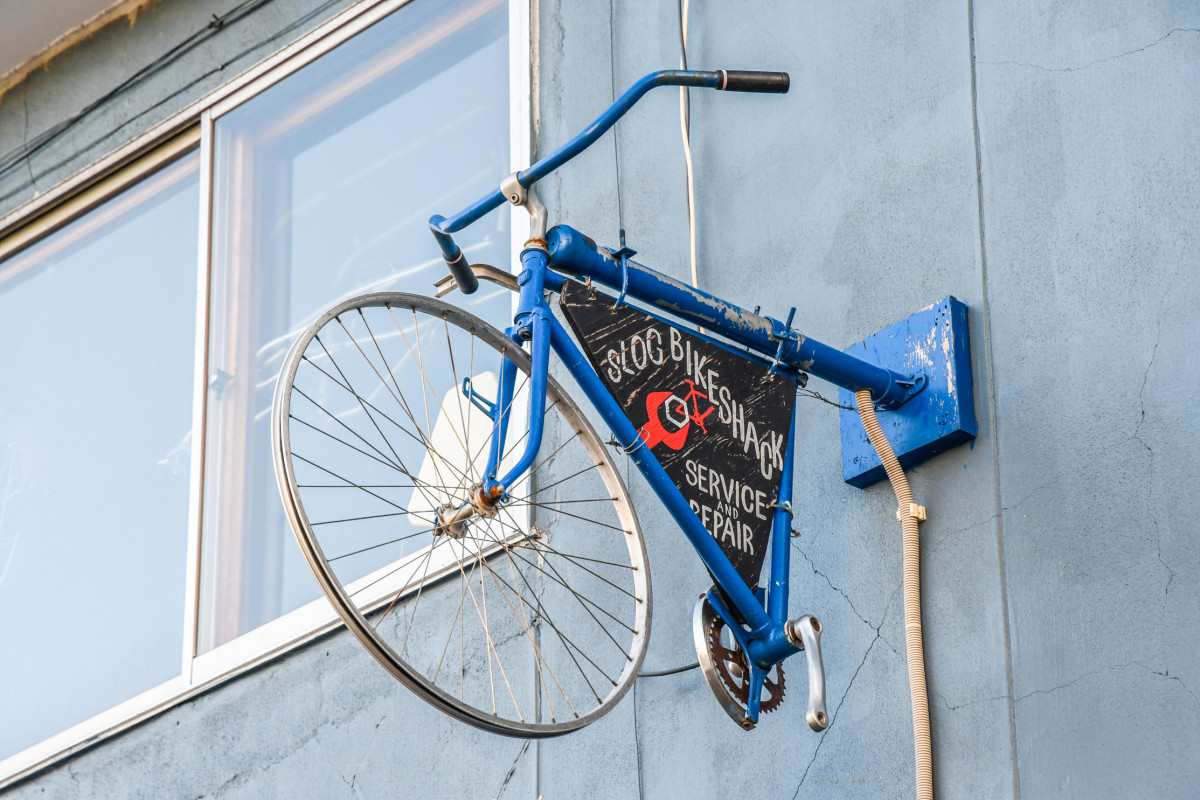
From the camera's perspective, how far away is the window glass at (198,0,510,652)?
407 centimetres

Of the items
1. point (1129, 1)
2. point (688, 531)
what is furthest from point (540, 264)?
point (1129, 1)

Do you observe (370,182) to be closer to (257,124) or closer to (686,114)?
(257,124)

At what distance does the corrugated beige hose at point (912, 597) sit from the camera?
99.7 inches

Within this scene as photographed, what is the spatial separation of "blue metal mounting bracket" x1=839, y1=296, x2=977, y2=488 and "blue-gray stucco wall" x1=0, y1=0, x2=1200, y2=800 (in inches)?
1.7

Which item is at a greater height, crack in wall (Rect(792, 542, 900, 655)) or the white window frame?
the white window frame

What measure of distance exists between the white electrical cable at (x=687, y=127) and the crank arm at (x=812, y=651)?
106cm

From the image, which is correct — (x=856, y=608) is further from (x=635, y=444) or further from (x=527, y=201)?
(x=527, y=201)

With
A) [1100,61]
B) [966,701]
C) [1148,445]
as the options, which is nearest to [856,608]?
[966,701]

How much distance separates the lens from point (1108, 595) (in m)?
→ 2.47


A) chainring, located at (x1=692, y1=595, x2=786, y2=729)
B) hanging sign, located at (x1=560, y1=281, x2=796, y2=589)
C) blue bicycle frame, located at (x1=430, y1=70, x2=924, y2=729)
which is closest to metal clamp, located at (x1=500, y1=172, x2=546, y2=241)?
blue bicycle frame, located at (x1=430, y1=70, x2=924, y2=729)

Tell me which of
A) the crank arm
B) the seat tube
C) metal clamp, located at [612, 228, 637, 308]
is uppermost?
metal clamp, located at [612, 228, 637, 308]

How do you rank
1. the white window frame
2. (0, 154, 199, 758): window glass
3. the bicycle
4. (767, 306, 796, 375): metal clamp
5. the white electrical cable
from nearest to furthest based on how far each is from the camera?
1. the bicycle
2. (767, 306, 796, 375): metal clamp
3. the white electrical cable
4. the white window frame
5. (0, 154, 199, 758): window glass

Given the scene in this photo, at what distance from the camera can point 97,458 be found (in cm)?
464

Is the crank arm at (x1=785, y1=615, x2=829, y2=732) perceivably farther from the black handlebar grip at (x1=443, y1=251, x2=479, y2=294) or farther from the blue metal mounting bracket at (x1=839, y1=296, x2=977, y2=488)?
the black handlebar grip at (x1=443, y1=251, x2=479, y2=294)
